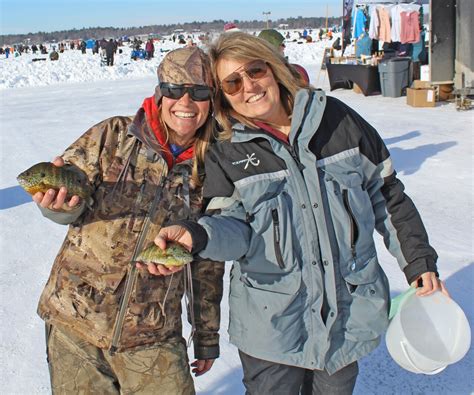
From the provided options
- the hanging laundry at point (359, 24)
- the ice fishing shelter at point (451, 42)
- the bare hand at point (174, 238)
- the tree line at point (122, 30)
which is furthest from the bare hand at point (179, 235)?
the tree line at point (122, 30)

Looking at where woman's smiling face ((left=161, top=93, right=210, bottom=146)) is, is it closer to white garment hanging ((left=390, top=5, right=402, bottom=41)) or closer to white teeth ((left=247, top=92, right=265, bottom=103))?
white teeth ((left=247, top=92, right=265, bottom=103))

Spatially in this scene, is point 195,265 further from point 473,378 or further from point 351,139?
point 473,378

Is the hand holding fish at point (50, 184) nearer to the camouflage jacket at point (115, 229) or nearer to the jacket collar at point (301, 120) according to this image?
the camouflage jacket at point (115, 229)

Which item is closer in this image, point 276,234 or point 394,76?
point 276,234

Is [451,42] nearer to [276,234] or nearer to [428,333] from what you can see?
[428,333]

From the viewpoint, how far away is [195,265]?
2.37m

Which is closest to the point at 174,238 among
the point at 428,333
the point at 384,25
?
the point at 428,333

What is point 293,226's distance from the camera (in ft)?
6.74

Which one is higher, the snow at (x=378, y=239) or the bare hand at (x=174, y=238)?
the bare hand at (x=174, y=238)

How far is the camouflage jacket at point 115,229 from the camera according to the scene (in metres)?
2.19

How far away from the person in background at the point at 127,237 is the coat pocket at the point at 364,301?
0.66 m

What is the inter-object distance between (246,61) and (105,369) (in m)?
1.30

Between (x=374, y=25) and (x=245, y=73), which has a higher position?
(x=374, y=25)

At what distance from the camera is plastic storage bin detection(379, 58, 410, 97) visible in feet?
46.8
